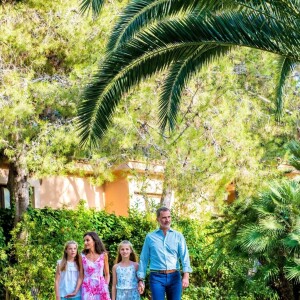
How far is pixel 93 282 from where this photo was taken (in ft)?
39.6

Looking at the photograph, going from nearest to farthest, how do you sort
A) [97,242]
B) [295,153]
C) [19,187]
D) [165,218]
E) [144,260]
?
[165,218] < [144,260] < [97,242] < [295,153] < [19,187]

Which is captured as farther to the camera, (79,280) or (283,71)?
(283,71)

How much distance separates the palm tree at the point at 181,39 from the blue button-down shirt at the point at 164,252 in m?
1.93

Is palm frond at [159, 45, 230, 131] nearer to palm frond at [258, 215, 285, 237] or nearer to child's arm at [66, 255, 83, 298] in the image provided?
palm frond at [258, 215, 285, 237]

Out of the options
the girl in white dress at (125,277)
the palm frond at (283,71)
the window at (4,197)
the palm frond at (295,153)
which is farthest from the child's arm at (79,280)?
the window at (4,197)

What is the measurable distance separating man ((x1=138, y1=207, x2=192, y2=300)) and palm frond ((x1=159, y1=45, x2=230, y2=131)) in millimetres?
2825

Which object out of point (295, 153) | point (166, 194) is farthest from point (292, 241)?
point (166, 194)

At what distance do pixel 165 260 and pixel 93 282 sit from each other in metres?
1.72

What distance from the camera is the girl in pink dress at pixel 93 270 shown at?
1207 cm

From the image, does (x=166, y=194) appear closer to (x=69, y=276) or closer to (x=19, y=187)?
(x=19, y=187)

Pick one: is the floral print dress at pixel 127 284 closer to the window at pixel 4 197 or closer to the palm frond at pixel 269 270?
the palm frond at pixel 269 270

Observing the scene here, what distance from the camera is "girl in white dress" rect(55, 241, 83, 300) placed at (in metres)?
11.9

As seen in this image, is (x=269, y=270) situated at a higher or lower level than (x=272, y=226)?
lower

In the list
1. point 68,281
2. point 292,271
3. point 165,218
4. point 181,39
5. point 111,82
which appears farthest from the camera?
point 292,271
